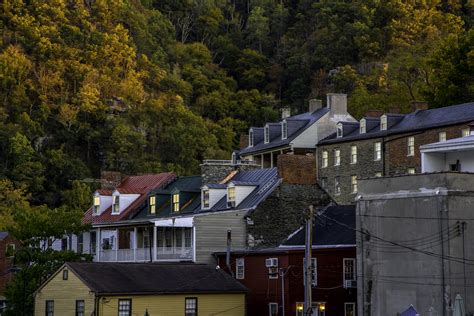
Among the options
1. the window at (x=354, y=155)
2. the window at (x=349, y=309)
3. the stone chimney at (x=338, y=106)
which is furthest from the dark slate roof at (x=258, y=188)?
the stone chimney at (x=338, y=106)

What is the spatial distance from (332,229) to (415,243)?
10.1 metres

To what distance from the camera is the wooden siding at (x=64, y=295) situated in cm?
5816

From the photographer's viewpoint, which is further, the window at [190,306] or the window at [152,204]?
the window at [152,204]

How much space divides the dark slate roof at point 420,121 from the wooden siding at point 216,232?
59.0 feet

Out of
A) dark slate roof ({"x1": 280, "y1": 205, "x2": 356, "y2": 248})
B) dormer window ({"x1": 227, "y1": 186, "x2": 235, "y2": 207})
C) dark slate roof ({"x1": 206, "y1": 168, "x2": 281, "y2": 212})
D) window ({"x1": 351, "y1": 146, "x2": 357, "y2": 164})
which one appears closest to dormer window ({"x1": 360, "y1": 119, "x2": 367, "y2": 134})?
window ({"x1": 351, "y1": 146, "x2": 357, "y2": 164})

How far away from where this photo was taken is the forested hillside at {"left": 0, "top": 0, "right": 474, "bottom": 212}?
13238 cm

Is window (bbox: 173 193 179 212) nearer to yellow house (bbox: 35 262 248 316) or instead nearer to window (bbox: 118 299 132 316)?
yellow house (bbox: 35 262 248 316)

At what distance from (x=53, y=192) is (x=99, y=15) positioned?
153ft

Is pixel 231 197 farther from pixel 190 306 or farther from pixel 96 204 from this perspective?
pixel 96 204

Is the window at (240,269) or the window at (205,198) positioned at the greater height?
the window at (205,198)

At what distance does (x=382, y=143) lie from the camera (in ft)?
270

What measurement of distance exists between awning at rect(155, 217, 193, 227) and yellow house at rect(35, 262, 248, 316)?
184 inches

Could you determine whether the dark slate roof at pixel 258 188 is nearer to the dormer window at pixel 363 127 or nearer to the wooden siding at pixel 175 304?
the wooden siding at pixel 175 304

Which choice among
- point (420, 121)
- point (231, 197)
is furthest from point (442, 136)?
point (231, 197)
